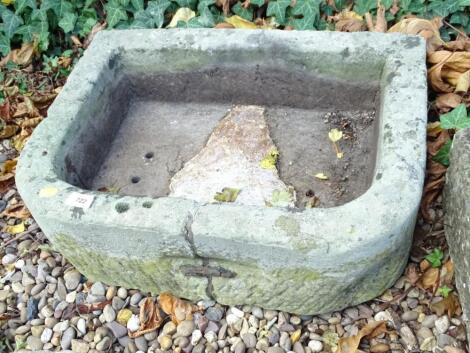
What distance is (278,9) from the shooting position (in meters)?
2.88

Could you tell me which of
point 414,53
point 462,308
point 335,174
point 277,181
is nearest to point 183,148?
point 277,181

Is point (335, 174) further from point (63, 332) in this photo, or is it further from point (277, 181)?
point (63, 332)

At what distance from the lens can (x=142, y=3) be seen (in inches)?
122

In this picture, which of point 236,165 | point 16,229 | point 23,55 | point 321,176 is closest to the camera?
point 321,176

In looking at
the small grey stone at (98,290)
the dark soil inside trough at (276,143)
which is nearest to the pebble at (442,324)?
the dark soil inside trough at (276,143)

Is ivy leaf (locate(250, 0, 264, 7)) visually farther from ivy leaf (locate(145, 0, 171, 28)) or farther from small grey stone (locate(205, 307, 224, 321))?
small grey stone (locate(205, 307, 224, 321))

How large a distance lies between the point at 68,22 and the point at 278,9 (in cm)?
127

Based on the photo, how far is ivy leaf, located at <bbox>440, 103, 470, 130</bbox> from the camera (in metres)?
2.19

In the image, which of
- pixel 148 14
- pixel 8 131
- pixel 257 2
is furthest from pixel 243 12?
pixel 8 131

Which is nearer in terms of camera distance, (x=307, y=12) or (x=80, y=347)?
(x=80, y=347)

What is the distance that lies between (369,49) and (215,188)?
87 centimetres

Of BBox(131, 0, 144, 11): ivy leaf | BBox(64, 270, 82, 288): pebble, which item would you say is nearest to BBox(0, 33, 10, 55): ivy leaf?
BBox(131, 0, 144, 11): ivy leaf

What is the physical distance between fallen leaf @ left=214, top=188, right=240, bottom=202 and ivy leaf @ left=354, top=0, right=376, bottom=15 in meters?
1.22

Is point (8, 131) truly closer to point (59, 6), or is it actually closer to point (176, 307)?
point (59, 6)
